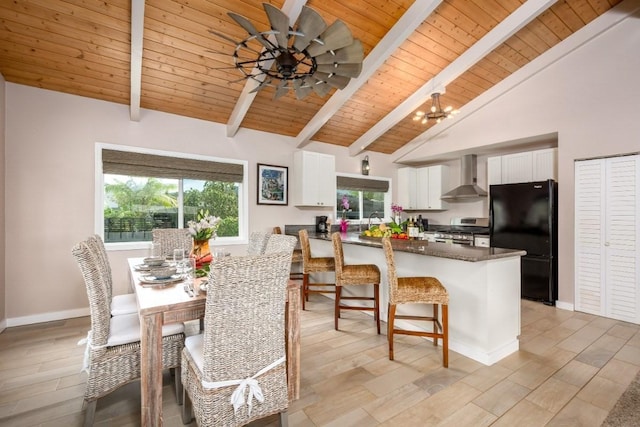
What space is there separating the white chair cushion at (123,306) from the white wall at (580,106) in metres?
4.97

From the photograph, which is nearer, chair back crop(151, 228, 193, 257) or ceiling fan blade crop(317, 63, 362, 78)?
ceiling fan blade crop(317, 63, 362, 78)

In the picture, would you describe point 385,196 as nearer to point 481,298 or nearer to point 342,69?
point 481,298

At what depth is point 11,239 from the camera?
3182 mm

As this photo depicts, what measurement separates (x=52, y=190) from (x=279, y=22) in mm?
3317

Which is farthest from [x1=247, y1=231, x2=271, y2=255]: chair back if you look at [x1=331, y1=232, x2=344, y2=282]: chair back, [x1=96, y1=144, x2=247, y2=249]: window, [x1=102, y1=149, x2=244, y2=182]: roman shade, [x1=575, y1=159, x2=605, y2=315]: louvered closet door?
[x1=575, y1=159, x2=605, y2=315]: louvered closet door

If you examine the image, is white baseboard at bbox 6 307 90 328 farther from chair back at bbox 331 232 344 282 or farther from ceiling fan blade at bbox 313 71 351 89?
ceiling fan blade at bbox 313 71 351 89

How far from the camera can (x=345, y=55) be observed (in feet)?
7.10

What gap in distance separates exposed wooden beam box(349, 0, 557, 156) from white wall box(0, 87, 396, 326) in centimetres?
359

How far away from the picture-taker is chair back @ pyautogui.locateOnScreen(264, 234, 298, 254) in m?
2.24

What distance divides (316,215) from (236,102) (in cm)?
243

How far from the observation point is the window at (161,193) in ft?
12.1

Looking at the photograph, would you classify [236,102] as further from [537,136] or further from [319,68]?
[537,136]

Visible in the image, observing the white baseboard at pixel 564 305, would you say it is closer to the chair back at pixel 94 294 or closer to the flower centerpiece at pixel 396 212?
the flower centerpiece at pixel 396 212

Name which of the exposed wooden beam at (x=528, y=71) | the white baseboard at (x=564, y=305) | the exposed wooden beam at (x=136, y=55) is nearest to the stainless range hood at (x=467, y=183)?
the exposed wooden beam at (x=528, y=71)
